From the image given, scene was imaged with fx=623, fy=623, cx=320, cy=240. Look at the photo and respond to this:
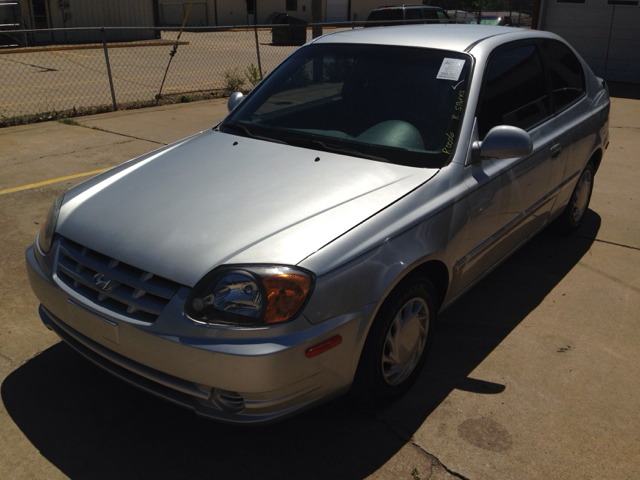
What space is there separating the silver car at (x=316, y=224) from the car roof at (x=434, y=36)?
19mm

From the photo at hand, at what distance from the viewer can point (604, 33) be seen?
14977 millimetres

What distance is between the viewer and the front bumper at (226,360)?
237 cm

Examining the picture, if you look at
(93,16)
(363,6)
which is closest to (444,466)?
(93,16)

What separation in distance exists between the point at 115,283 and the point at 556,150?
2.99 meters

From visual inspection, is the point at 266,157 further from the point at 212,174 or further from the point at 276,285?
the point at 276,285

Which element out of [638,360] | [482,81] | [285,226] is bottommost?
[638,360]

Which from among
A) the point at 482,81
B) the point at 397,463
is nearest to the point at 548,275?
the point at 482,81

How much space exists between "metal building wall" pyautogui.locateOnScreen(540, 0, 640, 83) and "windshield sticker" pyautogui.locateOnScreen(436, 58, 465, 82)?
1320cm

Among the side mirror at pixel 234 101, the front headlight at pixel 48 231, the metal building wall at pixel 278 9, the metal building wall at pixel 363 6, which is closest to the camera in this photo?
the front headlight at pixel 48 231

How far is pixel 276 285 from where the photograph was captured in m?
2.41

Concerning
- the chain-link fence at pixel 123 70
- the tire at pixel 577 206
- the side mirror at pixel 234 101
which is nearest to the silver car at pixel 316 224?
the side mirror at pixel 234 101

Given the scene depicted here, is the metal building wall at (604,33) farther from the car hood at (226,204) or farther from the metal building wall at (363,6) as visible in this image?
the metal building wall at (363,6)

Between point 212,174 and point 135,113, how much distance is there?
7884 millimetres

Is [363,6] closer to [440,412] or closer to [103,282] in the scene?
[440,412]
